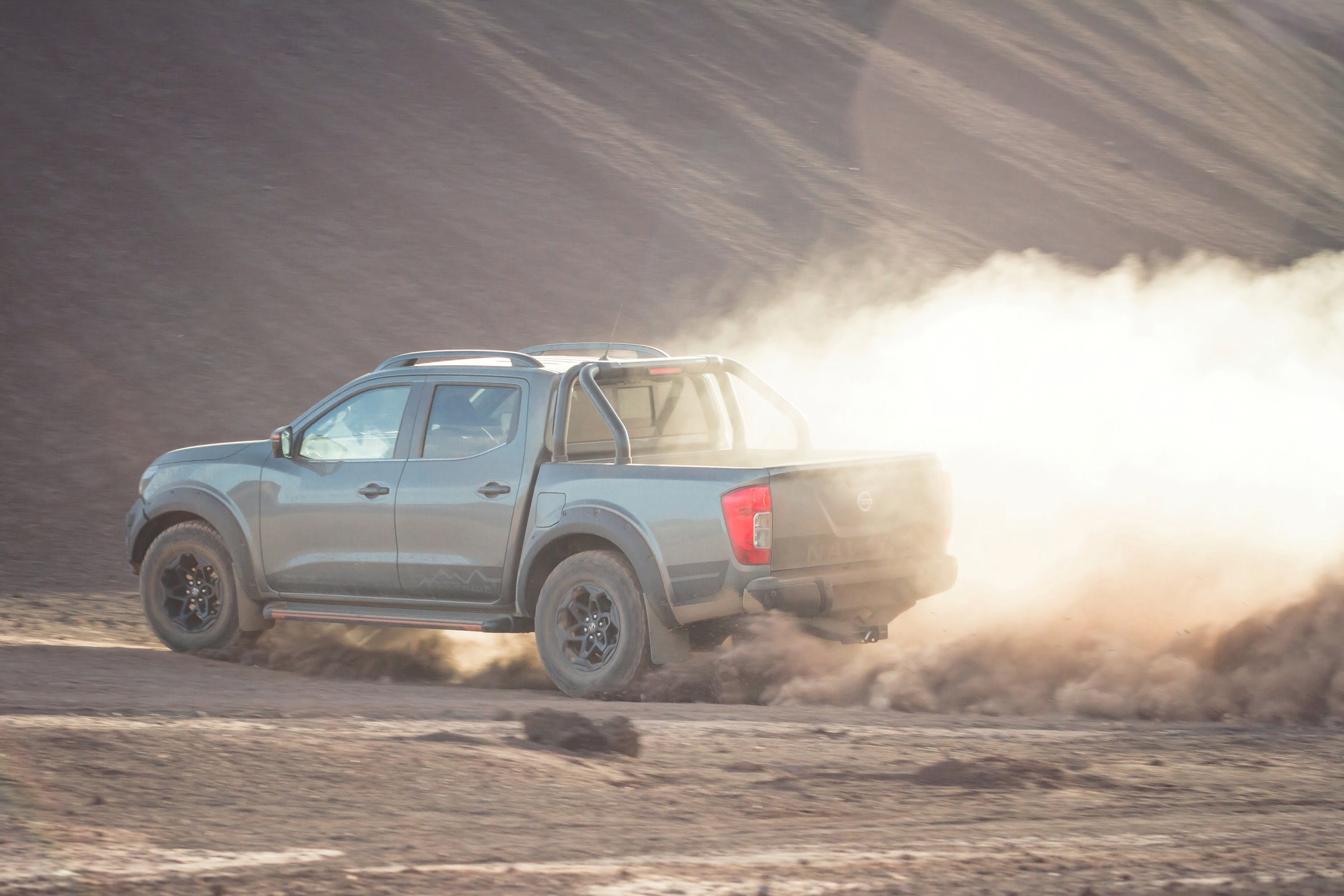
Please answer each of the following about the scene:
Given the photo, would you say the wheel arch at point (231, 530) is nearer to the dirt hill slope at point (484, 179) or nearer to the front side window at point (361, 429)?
the front side window at point (361, 429)

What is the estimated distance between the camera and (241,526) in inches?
356

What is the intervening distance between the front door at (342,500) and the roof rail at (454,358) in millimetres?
233

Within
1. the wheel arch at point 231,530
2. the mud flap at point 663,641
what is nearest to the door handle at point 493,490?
the mud flap at point 663,641

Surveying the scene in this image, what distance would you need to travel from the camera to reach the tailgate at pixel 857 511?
7480 millimetres

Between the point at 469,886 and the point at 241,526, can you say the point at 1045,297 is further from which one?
the point at 469,886

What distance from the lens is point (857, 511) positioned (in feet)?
25.6

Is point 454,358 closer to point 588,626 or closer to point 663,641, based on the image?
point 588,626

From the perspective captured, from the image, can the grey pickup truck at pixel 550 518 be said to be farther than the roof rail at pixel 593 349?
No

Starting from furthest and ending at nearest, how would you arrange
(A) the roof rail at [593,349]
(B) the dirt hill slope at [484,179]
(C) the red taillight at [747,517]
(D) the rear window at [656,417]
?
1. (B) the dirt hill slope at [484,179]
2. (A) the roof rail at [593,349]
3. (D) the rear window at [656,417]
4. (C) the red taillight at [747,517]

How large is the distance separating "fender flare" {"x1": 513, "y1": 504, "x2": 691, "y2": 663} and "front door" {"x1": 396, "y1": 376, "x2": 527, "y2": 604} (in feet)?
1.46

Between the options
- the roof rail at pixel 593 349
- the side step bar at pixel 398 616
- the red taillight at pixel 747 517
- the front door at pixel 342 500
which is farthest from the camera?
the roof rail at pixel 593 349

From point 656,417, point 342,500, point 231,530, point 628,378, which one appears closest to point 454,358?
point 342,500

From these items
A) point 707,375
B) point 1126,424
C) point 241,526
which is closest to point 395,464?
point 241,526

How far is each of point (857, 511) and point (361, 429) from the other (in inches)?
114
